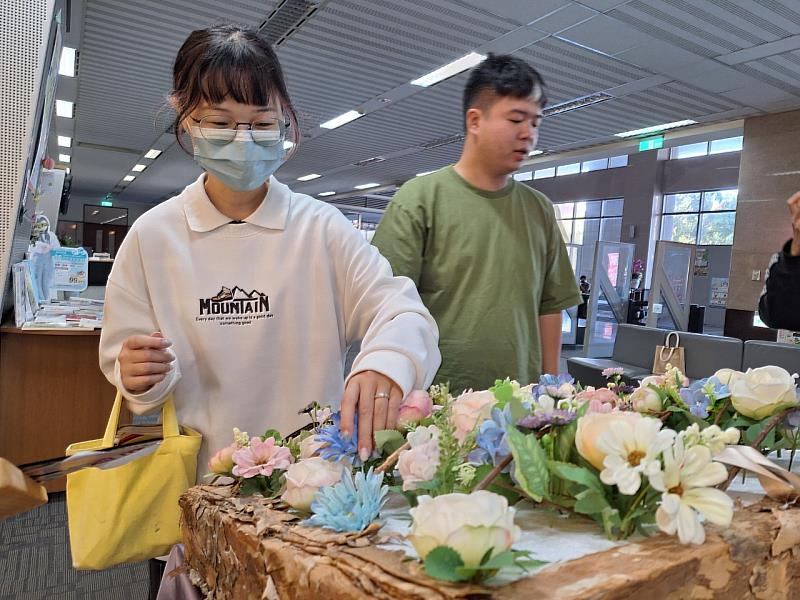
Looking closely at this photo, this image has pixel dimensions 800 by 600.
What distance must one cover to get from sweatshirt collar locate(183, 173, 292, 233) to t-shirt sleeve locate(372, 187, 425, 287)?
484 mm

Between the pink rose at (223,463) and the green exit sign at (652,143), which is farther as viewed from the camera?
the green exit sign at (652,143)

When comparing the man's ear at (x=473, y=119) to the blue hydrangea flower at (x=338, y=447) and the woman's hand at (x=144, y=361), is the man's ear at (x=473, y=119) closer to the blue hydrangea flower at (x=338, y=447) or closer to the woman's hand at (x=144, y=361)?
the woman's hand at (x=144, y=361)

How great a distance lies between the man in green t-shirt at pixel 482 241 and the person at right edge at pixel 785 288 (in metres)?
0.60

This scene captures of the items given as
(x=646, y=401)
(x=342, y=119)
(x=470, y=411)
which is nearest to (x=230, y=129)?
(x=470, y=411)

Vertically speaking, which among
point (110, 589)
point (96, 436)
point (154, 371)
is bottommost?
point (110, 589)

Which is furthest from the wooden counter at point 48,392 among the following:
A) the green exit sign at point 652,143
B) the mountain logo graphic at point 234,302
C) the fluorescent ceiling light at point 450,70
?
the green exit sign at point 652,143

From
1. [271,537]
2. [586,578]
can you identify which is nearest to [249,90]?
[271,537]

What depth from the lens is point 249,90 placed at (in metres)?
1.11

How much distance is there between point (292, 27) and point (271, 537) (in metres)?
6.69

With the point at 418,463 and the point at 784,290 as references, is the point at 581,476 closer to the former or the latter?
the point at 418,463

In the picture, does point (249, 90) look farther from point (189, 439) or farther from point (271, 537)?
point (271, 537)

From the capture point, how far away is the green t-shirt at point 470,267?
1.73 m

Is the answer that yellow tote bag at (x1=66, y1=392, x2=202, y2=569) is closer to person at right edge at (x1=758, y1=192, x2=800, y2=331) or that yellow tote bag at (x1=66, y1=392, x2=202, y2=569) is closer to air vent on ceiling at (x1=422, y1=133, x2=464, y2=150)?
person at right edge at (x1=758, y1=192, x2=800, y2=331)

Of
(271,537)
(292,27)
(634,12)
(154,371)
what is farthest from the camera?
(292,27)
